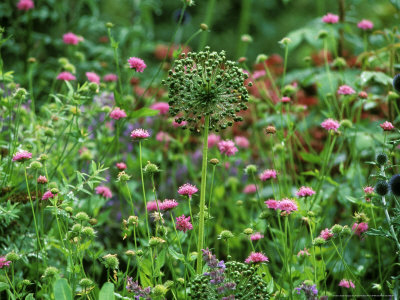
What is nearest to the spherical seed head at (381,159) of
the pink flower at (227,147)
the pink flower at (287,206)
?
the pink flower at (287,206)

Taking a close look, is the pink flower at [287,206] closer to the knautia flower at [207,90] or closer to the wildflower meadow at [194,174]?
the wildflower meadow at [194,174]

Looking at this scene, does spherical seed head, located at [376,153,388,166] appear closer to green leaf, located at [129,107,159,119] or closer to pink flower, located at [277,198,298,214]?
pink flower, located at [277,198,298,214]

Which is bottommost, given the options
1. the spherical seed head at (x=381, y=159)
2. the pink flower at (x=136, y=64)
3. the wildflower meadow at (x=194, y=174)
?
the wildflower meadow at (x=194, y=174)

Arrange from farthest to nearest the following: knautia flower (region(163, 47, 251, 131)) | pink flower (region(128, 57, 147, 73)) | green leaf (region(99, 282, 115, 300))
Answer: pink flower (region(128, 57, 147, 73))
knautia flower (region(163, 47, 251, 131))
green leaf (region(99, 282, 115, 300))

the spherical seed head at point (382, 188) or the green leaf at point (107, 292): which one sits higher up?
the spherical seed head at point (382, 188)

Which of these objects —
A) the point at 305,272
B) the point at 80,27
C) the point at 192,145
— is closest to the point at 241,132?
the point at 192,145

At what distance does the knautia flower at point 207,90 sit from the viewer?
1460 millimetres

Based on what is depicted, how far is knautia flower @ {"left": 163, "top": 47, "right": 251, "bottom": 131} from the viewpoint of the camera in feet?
4.79

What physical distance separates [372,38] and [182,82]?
157 cm

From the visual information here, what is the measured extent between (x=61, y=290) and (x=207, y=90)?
2.12 feet

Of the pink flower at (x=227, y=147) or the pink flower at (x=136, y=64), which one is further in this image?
the pink flower at (x=227, y=147)

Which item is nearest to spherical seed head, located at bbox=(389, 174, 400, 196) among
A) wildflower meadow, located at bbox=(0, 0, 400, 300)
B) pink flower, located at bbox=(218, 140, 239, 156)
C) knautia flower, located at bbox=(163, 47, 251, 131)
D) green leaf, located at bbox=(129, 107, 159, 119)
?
wildflower meadow, located at bbox=(0, 0, 400, 300)

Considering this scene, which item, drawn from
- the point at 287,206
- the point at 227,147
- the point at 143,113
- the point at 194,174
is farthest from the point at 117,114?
the point at 194,174

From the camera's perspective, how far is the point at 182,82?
4.83 feet
